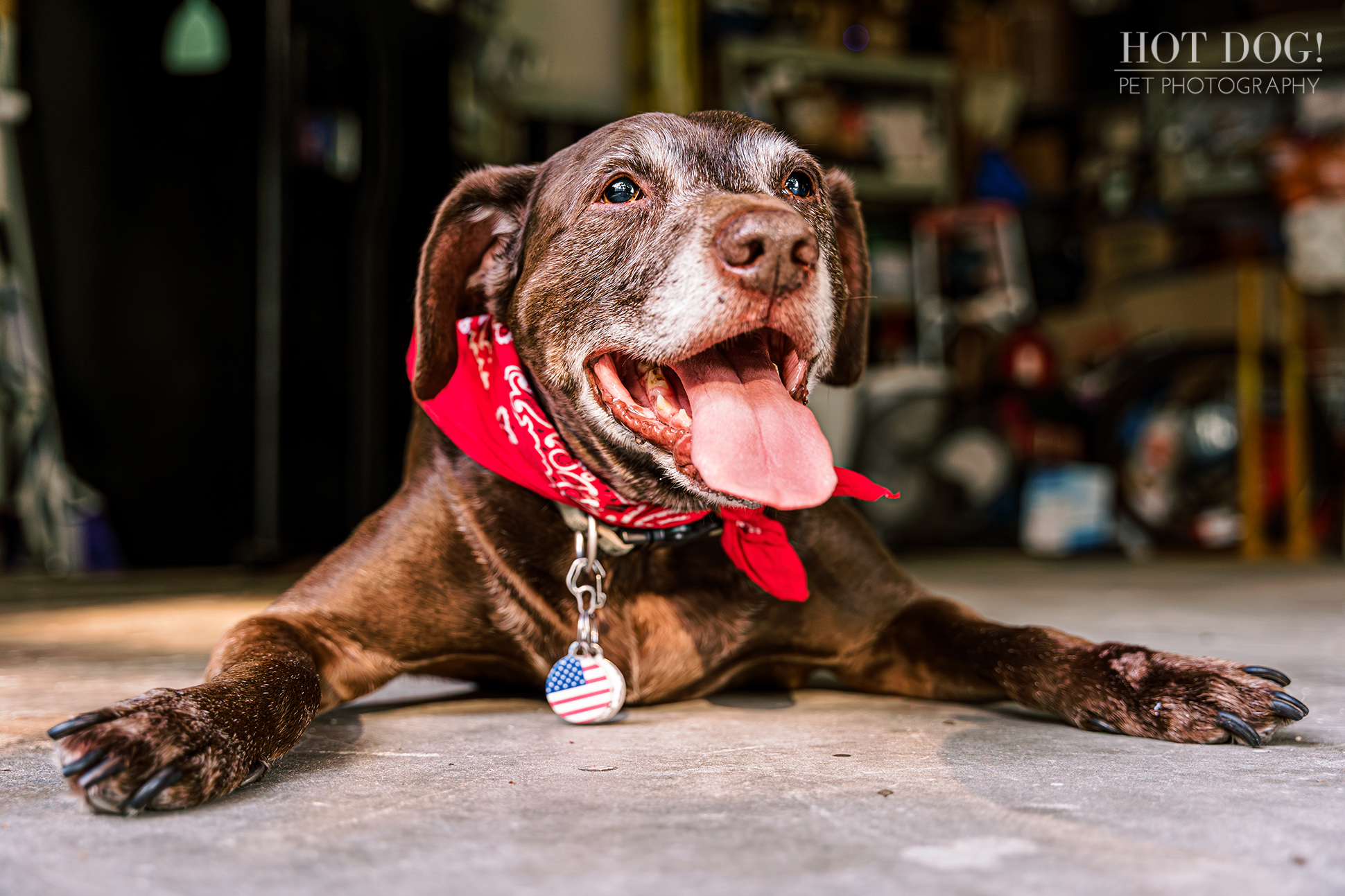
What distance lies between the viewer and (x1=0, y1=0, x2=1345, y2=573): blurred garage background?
4.39 meters

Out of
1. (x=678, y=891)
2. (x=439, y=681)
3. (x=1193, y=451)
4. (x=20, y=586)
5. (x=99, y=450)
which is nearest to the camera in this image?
(x=678, y=891)

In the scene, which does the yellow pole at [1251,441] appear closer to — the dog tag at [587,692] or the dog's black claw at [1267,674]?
the dog's black claw at [1267,674]

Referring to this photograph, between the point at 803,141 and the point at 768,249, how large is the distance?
1477 mm

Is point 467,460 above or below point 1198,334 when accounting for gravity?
below

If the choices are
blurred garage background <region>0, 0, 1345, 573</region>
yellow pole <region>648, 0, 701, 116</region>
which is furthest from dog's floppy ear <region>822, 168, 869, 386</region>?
yellow pole <region>648, 0, 701, 116</region>

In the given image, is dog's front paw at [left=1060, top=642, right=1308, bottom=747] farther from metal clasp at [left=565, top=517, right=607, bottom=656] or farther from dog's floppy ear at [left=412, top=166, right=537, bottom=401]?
dog's floppy ear at [left=412, top=166, right=537, bottom=401]

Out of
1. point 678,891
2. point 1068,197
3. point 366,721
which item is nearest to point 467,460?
point 366,721

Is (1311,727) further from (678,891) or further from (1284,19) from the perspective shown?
(1284,19)

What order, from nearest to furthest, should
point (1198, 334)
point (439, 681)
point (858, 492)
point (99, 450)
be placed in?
1. point (858, 492)
2. point (439, 681)
3. point (99, 450)
4. point (1198, 334)

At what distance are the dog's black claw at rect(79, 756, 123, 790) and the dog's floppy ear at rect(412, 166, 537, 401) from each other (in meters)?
0.82

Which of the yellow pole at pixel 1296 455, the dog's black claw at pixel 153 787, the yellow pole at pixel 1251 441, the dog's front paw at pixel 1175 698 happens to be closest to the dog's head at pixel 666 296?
the dog's front paw at pixel 1175 698

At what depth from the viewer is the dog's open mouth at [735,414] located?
1609 millimetres

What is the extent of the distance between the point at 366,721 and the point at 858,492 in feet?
2.91

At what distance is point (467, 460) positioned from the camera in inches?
78.6
